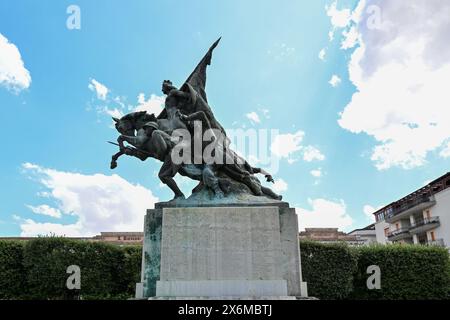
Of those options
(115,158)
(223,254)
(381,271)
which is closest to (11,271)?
(115,158)

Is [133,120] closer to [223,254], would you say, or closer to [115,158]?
[115,158]

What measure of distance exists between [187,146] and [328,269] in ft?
51.6

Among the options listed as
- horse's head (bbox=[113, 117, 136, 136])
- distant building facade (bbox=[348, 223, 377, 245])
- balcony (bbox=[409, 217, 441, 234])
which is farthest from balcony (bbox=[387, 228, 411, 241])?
horse's head (bbox=[113, 117, 136, 136])

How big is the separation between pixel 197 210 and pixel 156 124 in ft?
8.67

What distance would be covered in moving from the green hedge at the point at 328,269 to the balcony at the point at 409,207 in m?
33.3

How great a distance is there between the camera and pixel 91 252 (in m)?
22.7

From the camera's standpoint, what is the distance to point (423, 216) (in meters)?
51.8

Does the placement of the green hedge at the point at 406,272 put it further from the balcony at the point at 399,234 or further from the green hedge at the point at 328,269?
the balcony at the point at 399,234

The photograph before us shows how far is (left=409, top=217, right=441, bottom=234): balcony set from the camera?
156 ft

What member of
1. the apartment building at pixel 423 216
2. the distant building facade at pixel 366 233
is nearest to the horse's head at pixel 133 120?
the apartment building at pixel 423 216

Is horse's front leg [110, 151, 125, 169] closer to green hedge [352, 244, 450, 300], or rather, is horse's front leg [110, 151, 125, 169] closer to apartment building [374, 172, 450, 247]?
green hedge [352, 244, 450, 300]
